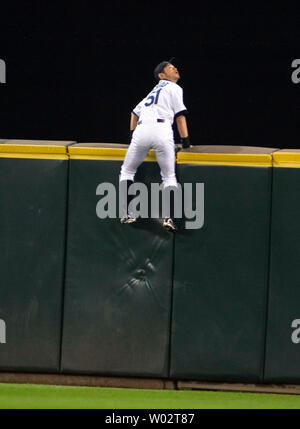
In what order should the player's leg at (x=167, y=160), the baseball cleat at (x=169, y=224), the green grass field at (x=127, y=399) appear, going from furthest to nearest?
the baseball cleat at (x=169, y=224)
the player's leg at (x=167, y=160)
the green grass field at (x=127, y=399)

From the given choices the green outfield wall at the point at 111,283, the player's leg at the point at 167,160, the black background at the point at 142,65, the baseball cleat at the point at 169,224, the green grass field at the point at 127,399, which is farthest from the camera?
the black background at the point at 142,65

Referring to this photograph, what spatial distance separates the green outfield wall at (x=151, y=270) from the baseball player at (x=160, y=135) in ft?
0.41

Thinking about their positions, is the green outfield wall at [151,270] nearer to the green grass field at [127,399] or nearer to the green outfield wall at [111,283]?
the green outfield wall at [111,283]

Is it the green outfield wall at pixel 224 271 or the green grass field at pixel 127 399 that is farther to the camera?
the green outfield wall at pixel 224 271

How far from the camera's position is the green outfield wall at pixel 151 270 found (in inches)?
445

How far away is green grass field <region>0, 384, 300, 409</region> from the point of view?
1086cm

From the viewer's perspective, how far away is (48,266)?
11492 mm

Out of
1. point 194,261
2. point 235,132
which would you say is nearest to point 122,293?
point 194,261

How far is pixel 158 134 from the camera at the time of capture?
11.2 meters

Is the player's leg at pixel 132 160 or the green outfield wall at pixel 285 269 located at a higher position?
the player's leg at pixel 132 160

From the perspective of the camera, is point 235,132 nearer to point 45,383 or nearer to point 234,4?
point 234,4

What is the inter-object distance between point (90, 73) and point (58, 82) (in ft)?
0.99

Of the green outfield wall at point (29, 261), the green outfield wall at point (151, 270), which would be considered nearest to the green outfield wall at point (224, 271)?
the green outfield wall at point (151, 270)

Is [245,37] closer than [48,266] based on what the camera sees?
No
